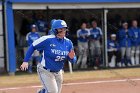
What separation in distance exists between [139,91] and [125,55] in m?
5.70

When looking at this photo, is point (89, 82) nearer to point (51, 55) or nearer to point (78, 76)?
point (78, 76)

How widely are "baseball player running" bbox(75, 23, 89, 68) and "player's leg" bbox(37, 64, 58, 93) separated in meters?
8.03

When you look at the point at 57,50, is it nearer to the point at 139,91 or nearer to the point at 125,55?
the point at 139,91

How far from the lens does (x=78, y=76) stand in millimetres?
13875

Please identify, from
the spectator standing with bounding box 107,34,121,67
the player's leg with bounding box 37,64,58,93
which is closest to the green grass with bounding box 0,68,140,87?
the spectator standing with bounding box 107,34,121,67

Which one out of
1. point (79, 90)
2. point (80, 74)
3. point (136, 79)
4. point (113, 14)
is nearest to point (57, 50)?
point (79, 90)

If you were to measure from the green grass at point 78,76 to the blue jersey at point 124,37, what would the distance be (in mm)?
1131

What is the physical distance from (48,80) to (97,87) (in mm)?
4579

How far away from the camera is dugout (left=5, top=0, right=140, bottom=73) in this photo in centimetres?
1413

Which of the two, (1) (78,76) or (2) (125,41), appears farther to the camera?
(2) (125,41)

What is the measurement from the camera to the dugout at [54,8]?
14133 mm

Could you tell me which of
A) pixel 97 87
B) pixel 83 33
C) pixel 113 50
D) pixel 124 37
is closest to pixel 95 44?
pixel 83 33

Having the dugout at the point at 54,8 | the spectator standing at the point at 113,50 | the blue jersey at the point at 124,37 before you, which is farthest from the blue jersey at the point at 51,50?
the blue jersey at the point at 124,37

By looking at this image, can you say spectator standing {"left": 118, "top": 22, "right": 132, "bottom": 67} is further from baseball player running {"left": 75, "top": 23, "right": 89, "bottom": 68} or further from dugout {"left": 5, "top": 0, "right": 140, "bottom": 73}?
baseball player running {"left": 75, "top": 23, "right": 89, "bottom": 68}
